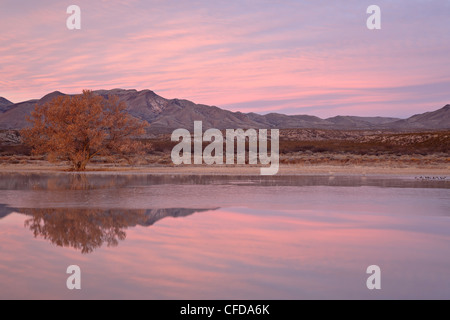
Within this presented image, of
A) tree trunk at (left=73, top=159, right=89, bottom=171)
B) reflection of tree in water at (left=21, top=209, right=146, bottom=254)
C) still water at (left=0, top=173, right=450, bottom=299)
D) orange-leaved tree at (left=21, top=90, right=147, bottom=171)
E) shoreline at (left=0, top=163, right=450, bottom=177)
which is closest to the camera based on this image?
still water at (left=0, top=173, right=450, bottom=299)

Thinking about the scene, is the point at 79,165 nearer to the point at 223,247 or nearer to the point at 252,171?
the point at 252,171

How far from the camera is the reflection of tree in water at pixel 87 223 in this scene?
8.64m

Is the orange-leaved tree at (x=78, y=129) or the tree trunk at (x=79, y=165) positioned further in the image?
the tree trunk at (x=79, y=165)

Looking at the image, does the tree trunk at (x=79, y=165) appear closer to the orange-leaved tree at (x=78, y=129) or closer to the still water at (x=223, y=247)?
the orange-leaved tree at (x=78, y=129)

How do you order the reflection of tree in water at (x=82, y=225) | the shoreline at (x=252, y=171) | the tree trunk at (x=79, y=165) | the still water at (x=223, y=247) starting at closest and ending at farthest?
1. the still water at (x=223, y=247)
2. the reflection of tree in water at (x=82, y=225)
3. the shoreline at (x=252, y=171)
4. the tree trunk at (x=79, y=165)

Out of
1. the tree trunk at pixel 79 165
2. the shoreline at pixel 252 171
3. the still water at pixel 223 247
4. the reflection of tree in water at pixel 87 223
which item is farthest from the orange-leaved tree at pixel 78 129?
the reflection of tree in water at pixel 87 223

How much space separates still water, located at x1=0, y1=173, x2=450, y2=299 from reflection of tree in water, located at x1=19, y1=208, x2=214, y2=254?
0.08ft

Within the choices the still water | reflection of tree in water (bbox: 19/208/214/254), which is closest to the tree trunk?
the still water

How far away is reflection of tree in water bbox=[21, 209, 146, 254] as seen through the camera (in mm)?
8617

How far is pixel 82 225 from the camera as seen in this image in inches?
395

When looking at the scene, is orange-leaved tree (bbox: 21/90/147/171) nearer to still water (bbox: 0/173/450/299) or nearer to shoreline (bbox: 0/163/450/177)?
shoreline (bbox: 0/163/450/177)

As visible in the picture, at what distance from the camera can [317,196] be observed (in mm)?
16156
